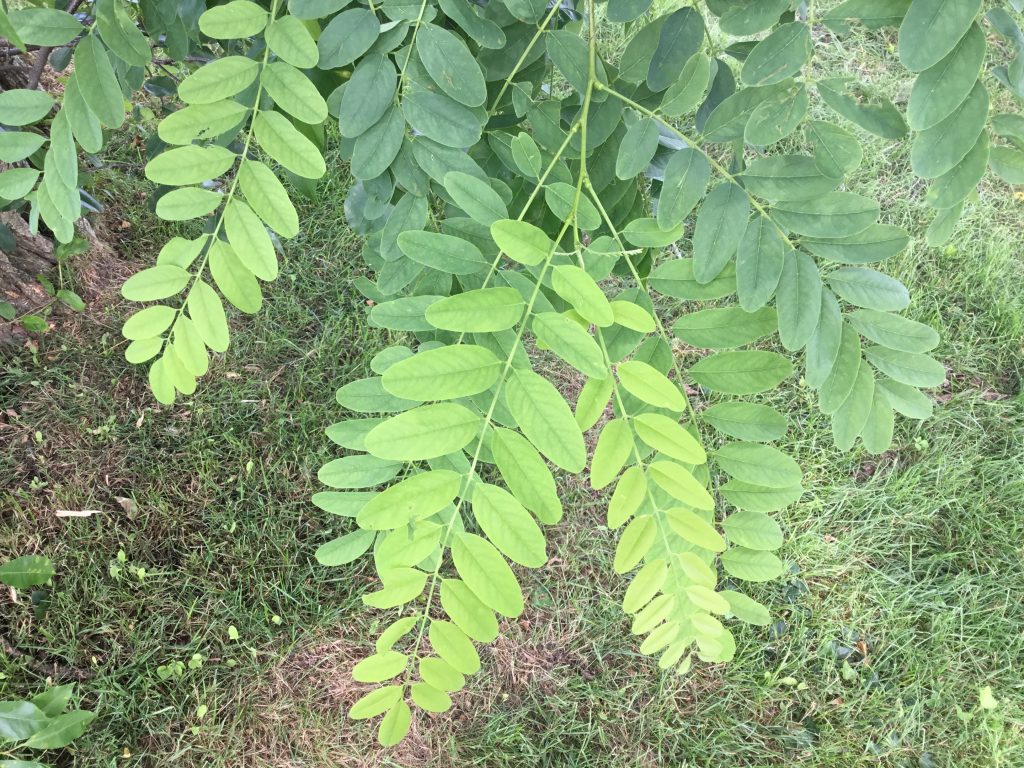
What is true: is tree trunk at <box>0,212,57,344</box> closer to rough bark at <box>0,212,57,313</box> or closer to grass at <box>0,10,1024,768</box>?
rough bark at <box>0,212,57,313</box>

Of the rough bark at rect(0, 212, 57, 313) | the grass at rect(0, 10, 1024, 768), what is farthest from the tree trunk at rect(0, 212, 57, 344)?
the grass at rect(0, 10, 1024, 768)

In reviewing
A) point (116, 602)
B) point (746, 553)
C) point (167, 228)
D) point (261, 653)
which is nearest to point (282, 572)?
point (261, 653)

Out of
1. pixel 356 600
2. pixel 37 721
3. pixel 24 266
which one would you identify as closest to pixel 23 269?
pixel 24 266

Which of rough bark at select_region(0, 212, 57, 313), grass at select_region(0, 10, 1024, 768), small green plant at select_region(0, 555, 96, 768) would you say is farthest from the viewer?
rough bark at select_region(0, 212, 57, 313)

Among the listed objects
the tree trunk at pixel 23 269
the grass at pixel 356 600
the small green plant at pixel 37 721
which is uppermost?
the small green plant at pixel 37 721

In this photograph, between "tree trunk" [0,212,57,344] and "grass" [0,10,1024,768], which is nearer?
"grass" [0,10,1024,768]

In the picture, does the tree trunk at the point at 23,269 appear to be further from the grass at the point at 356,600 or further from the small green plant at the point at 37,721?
the small green plant at the point at 37,721

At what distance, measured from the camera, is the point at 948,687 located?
7.39ft

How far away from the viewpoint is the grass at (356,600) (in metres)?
2.12

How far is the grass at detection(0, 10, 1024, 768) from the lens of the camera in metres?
2.12

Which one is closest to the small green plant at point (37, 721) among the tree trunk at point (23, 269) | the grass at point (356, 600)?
the grass at point (356, 600)

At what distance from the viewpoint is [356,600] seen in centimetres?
227

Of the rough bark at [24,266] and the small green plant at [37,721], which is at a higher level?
the small green plant at [37,721]

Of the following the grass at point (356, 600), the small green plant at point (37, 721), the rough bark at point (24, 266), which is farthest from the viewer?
the rough bark at point (24, 266)
